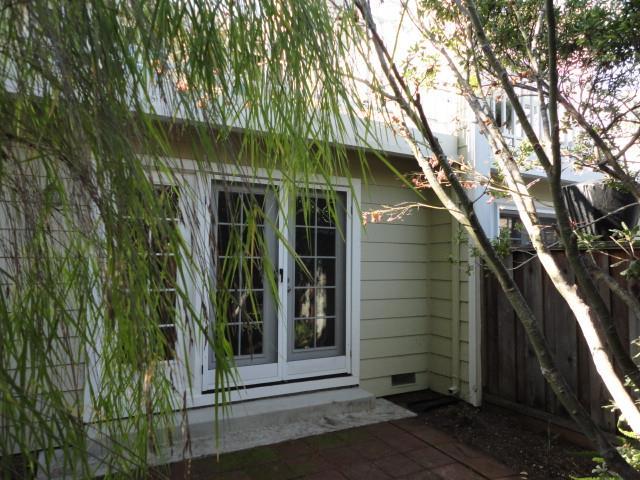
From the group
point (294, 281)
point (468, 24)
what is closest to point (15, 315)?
point (468, 24)

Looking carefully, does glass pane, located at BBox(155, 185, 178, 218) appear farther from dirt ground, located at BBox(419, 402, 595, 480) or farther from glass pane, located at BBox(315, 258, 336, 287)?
glass pane, located at BBox(315, 258, 336, 287)

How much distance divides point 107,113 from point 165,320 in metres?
0.36

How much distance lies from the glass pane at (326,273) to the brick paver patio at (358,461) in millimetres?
1405

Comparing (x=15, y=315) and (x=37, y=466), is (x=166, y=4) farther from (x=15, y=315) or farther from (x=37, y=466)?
(x=37, y=466)

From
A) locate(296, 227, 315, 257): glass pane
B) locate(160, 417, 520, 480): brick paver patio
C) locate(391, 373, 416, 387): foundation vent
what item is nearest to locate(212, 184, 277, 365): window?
locate(160, 417, 520, 480): brick paver patio

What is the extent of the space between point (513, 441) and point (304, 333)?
1982 mm

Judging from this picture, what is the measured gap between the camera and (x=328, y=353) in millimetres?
4414

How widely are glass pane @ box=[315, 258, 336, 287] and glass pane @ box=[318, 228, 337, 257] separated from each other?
0.07 meters

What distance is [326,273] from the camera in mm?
4480

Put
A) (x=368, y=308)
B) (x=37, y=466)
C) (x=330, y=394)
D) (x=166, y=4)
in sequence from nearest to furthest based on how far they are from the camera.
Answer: (x=37, y=466)
(x=166, y=4)
(x=330, y=394)
(x=368, y=308)

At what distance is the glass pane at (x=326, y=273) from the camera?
4449mm

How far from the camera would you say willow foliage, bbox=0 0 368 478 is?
62 cm

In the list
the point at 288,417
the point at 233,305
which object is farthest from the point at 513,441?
the point at 233,305

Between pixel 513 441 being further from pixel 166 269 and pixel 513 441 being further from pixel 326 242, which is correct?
pixel 166 269
